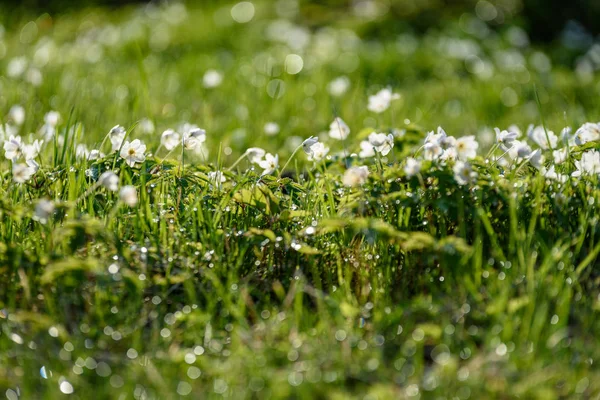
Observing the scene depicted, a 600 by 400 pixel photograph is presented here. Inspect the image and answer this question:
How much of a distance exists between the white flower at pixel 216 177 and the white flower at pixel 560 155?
115cm

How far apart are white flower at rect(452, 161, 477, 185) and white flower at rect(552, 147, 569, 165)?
0.45 metres

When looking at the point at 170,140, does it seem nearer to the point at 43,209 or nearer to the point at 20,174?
the point at 20,174

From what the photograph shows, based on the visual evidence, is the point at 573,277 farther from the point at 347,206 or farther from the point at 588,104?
the point at 588,104

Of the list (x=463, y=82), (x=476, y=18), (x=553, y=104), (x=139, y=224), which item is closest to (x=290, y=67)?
(x=463, y=82)

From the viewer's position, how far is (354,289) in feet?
6.95

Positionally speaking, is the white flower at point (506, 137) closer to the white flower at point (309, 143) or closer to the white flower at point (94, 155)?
the white flower at point (309, 143)

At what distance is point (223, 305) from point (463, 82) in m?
3.89

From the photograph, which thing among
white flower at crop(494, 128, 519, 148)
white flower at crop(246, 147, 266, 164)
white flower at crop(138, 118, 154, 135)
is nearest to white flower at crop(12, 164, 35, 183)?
white flower at crop(246, 147, 266, 164)

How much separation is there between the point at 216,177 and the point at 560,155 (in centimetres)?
118

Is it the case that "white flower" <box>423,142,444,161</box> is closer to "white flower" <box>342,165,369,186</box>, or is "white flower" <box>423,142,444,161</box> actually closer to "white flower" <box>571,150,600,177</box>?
"white flower" <box>342,165,369,186</box>

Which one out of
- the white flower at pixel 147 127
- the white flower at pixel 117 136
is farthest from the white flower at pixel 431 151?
the white flower at pixel 147 127

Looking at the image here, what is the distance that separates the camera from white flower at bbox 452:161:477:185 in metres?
2.13

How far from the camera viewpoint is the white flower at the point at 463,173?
213 cm

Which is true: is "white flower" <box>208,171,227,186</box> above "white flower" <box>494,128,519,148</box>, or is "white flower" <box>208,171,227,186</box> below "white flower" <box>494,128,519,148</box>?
Result: below
